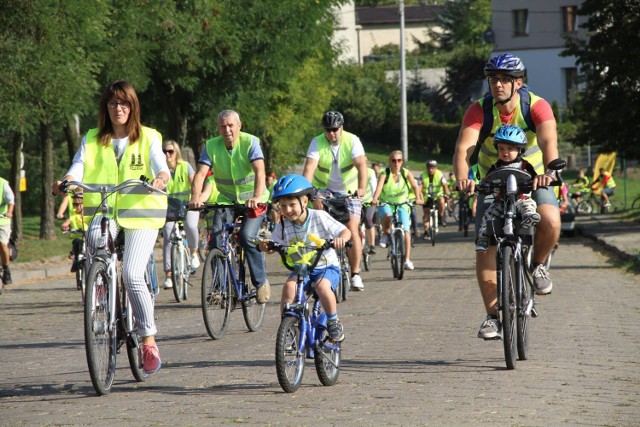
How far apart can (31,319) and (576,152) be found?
2101 inches

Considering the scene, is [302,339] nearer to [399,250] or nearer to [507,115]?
[507,115]

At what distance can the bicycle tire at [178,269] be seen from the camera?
1534 centimetres

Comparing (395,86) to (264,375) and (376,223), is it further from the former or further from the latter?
(264,375)

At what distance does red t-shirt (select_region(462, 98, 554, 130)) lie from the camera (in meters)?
8.84

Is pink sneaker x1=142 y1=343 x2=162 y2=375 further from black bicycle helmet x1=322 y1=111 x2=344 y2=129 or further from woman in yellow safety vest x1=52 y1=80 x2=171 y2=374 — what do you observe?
black bicycle helmet x1=322 y1=111 x2=344 y2=129

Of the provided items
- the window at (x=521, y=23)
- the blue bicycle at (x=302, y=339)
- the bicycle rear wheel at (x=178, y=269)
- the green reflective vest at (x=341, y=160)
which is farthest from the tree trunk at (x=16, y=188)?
the window at (x=521, y=23)

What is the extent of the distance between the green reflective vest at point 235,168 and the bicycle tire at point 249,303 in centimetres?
64

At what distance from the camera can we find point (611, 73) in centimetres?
2994

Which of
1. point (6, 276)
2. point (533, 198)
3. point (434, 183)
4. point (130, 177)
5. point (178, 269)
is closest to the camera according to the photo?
point (130, 177)

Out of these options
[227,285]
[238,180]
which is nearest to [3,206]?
[238,180]

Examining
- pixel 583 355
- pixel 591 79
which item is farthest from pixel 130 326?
pixel 591 79

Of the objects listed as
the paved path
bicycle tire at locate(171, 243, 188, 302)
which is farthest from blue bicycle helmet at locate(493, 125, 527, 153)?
bicycle tire at locate(171, 243, 188, 302)

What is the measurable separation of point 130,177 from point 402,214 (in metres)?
10.5

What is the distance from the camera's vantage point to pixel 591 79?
31250 millimetres
